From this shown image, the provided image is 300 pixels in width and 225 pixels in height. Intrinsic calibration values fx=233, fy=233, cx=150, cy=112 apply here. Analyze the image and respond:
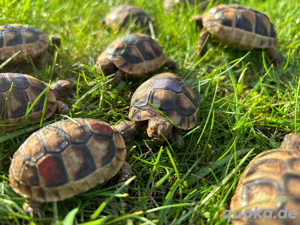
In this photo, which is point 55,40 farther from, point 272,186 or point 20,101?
point 272,186

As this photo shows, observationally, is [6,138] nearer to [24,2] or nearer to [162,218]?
[162,218]

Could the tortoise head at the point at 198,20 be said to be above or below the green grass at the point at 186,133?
above

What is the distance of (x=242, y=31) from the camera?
425 cm

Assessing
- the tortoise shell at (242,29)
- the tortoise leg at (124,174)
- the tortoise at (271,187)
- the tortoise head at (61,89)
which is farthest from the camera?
the tortoise shell at (242,29)

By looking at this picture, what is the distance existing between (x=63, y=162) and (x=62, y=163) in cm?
1

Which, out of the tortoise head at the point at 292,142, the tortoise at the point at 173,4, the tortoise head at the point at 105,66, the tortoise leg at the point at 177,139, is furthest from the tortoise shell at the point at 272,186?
the tortoise at the point at 173,4

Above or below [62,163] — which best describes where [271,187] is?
below

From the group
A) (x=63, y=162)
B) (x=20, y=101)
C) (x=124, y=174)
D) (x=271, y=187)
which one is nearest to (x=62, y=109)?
(x=20, y=101)

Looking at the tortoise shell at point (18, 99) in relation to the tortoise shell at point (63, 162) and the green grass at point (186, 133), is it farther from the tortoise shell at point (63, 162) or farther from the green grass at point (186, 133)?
the tortoise shell at point (63, 162)

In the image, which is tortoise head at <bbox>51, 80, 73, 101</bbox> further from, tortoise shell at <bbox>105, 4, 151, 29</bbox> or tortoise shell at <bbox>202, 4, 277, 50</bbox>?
tortoise shell at <bbox>202, 4, 277, 50</bbox>

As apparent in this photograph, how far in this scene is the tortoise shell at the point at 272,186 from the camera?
1865 mm

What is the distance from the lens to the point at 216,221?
2.12 metres

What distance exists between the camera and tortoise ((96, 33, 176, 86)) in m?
3.57

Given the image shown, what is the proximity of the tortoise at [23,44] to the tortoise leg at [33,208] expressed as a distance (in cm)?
239
